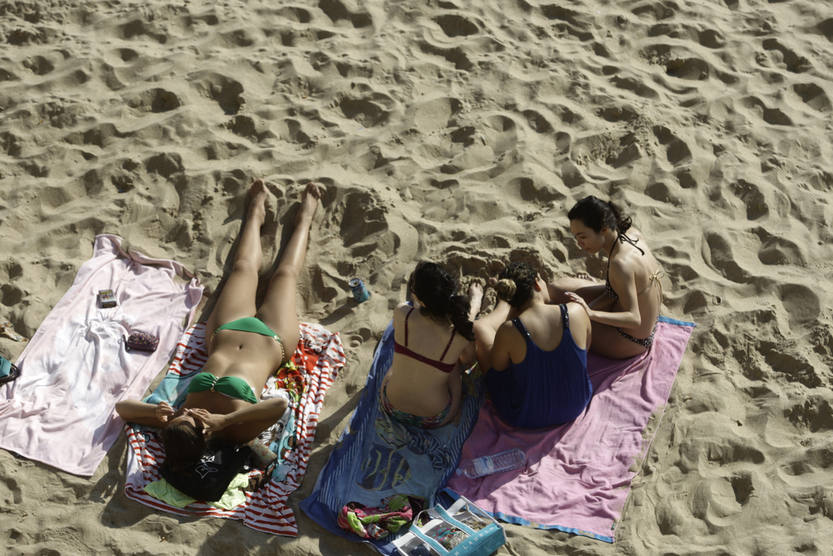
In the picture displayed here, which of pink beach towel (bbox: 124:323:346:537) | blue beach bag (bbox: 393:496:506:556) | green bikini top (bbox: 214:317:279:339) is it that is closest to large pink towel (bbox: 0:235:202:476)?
pink beach towel (bbox: 124:323:346:537)

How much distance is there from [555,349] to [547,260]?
4.13 feet

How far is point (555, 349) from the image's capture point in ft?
15.4

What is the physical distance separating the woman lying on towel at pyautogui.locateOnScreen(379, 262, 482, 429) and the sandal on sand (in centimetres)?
228

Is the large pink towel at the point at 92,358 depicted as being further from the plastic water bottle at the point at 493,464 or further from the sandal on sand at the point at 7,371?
the plastic water bottle at the point at 493,464

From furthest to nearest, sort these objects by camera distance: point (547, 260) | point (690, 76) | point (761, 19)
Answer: point (761, 19) → point (690, 76) → point (547, 260)

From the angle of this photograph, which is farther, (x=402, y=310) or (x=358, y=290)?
(x=358, y=290)

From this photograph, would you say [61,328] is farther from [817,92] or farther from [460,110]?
[817,92]

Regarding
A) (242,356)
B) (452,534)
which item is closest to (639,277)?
(452,534)

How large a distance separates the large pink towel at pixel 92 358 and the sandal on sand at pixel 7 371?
4 centimetres

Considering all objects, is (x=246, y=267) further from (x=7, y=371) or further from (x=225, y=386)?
(x=7, y=371)

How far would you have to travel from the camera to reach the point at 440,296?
4.52 meters

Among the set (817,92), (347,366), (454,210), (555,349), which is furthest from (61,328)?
(817,92)

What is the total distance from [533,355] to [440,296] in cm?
66

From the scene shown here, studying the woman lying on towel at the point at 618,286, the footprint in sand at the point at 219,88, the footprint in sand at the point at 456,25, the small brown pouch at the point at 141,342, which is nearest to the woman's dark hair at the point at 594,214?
the woman lying on towel at the point at 618,286
